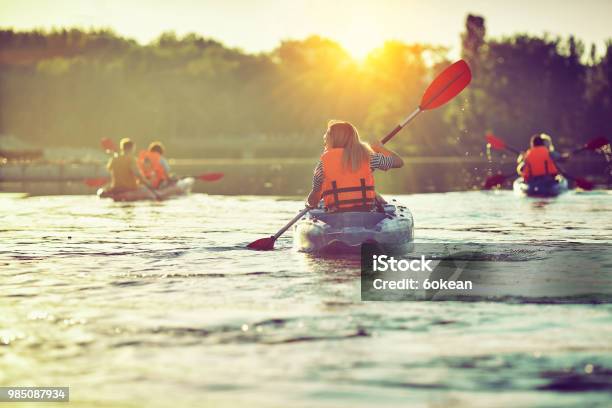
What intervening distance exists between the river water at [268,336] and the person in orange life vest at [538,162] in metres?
9.64

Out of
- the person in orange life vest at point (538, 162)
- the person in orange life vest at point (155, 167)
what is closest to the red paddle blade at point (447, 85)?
the person in orange life vest at point (538, 162)

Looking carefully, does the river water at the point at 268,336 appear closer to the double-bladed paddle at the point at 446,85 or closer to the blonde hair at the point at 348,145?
the blonde hair at the point at 348,145

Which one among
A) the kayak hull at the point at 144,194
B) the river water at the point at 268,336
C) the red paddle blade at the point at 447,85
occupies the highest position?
the red paddle blade at the point at 447,85

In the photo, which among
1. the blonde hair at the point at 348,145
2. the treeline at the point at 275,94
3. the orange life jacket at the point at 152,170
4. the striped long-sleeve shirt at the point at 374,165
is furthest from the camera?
the treeline at the point at 275,94

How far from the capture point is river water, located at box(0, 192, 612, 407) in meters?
6.20

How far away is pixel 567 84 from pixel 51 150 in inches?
1556

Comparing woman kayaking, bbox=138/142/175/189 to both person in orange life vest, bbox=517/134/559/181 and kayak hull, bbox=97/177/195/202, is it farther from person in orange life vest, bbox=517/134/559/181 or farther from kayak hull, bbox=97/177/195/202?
person in orange life vest, bbox=517/134/559/181

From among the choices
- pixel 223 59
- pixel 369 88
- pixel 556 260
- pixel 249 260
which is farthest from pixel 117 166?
pixel 223 59

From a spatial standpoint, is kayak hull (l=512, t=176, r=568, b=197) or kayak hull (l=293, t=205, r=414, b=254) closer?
kayak hull (l=293, t=205, r=414, b=254)

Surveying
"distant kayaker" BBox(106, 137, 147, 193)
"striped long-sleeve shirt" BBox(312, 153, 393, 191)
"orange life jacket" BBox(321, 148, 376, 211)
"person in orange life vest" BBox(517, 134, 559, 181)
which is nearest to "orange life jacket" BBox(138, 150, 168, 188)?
"distant kayaker" BBox(106, 137, 147, 193)

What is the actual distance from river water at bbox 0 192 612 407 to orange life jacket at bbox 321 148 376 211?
71 centimetres

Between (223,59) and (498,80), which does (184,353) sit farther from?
(223,59)

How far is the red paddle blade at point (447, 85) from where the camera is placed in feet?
47.3

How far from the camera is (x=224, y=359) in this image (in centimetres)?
698
